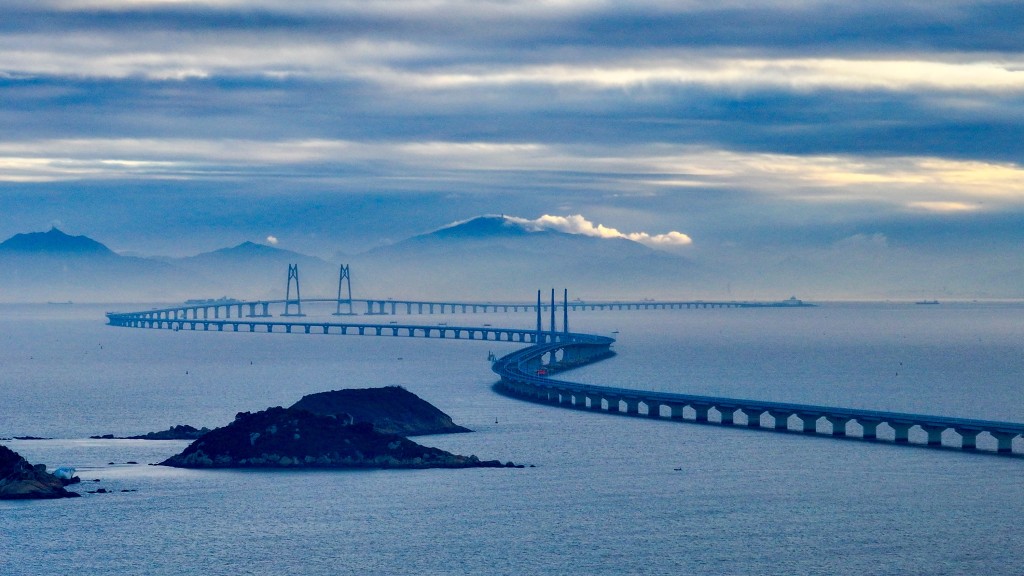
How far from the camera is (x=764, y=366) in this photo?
152750 mm

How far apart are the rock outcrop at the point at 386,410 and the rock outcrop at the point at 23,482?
73.8 ft

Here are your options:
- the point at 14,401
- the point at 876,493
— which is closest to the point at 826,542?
the point at 876,493

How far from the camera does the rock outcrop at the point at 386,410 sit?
8481 centimetres

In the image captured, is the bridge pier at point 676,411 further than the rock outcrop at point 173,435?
Yes

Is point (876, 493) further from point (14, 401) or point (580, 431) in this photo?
point (14, 401)

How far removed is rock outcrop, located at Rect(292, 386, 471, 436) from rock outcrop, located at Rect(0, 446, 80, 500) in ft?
73.8

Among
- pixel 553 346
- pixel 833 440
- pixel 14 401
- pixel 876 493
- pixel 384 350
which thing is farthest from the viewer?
pixel 384 350

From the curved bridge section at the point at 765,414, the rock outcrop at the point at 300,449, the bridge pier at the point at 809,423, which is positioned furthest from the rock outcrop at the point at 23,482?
the curved bridge section at the point at 765,414

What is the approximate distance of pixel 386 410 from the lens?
86.4m

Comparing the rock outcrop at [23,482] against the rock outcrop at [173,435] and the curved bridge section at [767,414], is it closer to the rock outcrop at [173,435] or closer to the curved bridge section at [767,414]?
the rock outcrop at [173,435]

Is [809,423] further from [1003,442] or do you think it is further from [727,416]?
[1003,442]

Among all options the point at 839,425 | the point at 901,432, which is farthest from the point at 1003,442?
the point at 839,425

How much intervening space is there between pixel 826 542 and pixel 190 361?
12308cm

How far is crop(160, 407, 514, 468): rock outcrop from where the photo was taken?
70.8 metres
